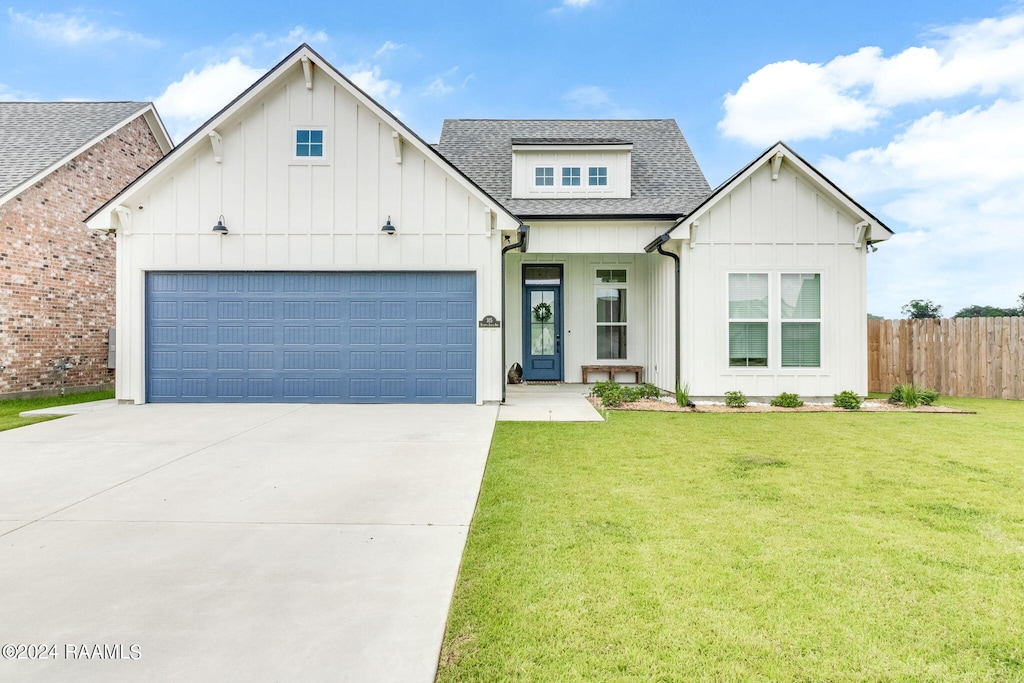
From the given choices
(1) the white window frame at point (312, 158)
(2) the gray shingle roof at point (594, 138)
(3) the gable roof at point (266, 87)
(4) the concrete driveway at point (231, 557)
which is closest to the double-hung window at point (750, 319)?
(2) the gray shingle roof at point (594, 138)

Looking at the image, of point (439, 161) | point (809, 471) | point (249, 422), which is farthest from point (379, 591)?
point (439, 161)

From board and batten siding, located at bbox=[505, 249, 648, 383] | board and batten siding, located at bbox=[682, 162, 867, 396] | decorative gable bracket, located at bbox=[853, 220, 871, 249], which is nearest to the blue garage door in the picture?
board and batten siding, located at bbox=[505, 249, 648, 383]

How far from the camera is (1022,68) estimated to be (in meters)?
13.0

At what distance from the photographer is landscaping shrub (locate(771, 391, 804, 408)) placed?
9812mm

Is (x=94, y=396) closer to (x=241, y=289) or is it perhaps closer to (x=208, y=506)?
(x=241, y=289)

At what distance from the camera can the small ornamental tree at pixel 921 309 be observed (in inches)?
1264

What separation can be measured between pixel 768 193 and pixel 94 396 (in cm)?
1465

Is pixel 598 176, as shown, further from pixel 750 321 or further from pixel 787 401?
pixel 787 401

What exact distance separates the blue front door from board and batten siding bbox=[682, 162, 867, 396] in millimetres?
3763

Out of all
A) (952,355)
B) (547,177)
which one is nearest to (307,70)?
(547,177)

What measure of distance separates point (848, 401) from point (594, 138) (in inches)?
331

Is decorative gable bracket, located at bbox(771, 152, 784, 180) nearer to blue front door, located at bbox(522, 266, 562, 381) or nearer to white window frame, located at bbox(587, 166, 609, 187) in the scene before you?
white window frame, located at bbox(587, 166, 609, 187)

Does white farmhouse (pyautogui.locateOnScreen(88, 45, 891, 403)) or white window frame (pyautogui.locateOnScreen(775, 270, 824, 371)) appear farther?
white window frame (pyautogui.locateOnScreen(775, 270, 824, 371))

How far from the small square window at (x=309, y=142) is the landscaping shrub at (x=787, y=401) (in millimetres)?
9413
